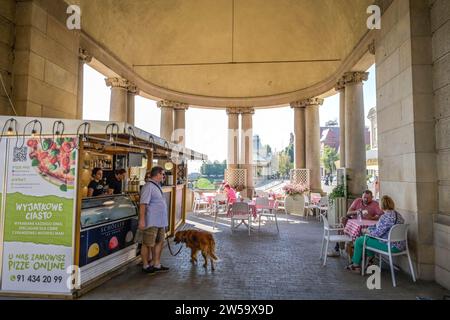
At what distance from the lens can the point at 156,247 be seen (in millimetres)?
4496

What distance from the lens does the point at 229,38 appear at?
39.6ft

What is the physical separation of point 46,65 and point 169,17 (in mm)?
6523

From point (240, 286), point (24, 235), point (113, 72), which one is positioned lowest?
point (240, 286)

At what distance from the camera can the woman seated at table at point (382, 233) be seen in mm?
4180

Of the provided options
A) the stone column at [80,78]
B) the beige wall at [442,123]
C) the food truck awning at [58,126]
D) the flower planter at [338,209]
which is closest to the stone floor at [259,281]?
the beige wall at [442,123]

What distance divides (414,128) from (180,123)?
10424 millimetres

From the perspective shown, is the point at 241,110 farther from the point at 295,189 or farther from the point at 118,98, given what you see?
the point at 118,98

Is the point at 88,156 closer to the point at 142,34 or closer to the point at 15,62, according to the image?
the point at 15,62

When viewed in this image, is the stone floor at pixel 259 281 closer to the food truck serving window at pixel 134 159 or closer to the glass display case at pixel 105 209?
the glass display case at pixel 105 209

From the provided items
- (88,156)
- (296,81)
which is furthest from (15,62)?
(296,81)

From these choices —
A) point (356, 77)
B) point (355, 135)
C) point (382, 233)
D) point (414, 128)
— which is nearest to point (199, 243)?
point (382, 233)

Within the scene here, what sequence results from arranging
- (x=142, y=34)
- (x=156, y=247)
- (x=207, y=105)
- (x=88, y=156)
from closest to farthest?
(x=156, y=247), (x=88, y=156), (x=142, y=34), (x=207, y=105)
